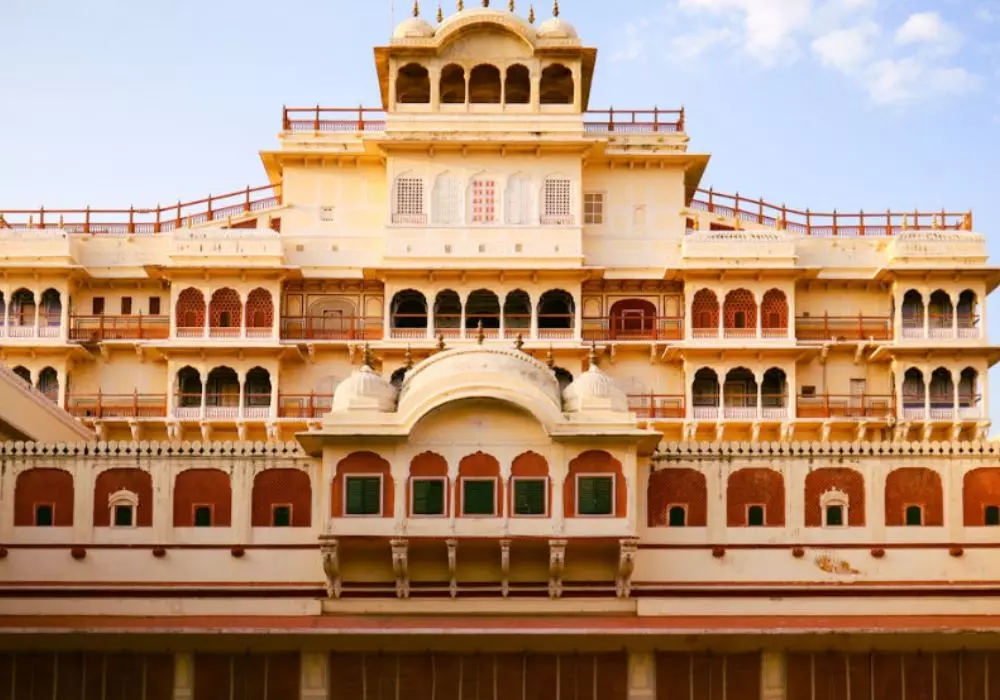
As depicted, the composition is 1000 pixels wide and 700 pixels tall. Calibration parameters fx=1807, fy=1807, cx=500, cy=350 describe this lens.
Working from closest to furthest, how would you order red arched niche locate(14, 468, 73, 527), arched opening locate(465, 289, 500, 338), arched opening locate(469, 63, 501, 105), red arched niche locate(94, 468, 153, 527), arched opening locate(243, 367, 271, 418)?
red arched niche locate(14, 468, 73, 527)
red arched niche locate(94, 468, 153, 527)
arched opening locate(243, 367, 271, 418)
arched opening locate(465, 289, 500, 338)
arched opening locate(469, 63, 501, 105)

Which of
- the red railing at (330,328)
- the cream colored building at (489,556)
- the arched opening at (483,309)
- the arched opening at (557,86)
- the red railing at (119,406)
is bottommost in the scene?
the cream colored building at (489,556)

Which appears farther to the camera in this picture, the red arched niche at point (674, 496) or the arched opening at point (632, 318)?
the arched opening at point (632, 318)

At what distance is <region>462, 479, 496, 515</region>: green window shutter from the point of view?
38.8m

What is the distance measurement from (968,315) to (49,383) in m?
27.2

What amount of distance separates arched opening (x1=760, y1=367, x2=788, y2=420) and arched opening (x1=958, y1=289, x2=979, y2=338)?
537 cm

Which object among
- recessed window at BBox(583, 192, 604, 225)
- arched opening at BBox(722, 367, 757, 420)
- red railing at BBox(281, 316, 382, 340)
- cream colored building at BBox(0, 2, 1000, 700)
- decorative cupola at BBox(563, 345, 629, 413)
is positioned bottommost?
cream colored building at BBox(0, 2, 1000, 700)

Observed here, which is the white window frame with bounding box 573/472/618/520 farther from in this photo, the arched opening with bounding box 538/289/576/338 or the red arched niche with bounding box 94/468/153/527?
the arched opening with bounding box 538/289/576/338

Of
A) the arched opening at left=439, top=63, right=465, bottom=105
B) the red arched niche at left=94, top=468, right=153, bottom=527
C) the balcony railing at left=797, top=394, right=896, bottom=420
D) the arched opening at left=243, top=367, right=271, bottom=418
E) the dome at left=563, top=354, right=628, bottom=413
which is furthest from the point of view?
the arched opening at left=439, top=63, right=465, bottom=105

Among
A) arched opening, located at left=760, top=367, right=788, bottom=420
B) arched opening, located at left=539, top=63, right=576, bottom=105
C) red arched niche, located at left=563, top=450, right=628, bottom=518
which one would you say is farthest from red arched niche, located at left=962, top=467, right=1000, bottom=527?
arched opening, located at left=539, top=63, right=576, bottom=105

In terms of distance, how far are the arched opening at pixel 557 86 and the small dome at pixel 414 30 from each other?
145 inches

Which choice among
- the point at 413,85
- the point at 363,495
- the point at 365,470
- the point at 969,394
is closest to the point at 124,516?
the point at 363,495

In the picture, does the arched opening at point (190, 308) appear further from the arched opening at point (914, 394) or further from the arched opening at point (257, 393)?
the arched opening at point (914, 394)

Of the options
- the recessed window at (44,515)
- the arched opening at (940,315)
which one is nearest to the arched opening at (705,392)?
the arched opening at (940,315)

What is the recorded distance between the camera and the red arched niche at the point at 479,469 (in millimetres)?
38875
